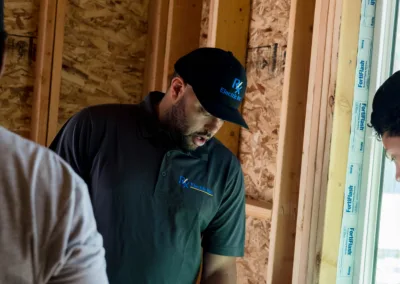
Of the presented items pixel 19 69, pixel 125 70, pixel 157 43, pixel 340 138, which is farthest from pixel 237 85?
pixel 19 69

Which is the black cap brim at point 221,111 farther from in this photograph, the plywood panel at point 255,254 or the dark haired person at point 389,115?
the plywood panel at point 255,254

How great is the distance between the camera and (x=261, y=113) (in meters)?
2.45

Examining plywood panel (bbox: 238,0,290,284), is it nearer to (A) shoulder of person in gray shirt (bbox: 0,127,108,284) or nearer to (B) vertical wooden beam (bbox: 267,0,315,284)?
(B) vertical wooden beam (bbox: 267,0,315,284)

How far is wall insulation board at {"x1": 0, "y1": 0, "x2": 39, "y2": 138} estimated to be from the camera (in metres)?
2.86

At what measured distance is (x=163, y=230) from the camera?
168 centimetres

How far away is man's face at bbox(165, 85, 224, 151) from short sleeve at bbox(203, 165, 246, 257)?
0.20 m

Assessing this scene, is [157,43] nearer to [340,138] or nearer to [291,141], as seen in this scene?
[291,141]

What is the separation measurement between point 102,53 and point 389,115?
7.44 ft

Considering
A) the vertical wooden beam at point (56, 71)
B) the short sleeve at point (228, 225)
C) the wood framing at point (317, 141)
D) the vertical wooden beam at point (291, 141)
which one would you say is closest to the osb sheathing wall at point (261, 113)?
the vertical wooden beam at point (291, 141)

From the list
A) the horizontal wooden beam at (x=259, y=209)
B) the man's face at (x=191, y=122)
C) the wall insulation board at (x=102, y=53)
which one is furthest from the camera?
the wall insulation board at (x=102, y=53)

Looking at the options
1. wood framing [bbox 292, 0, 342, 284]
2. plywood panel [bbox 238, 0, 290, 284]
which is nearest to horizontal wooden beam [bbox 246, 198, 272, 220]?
plywood panel [bbox 238, 0, 290, 284]

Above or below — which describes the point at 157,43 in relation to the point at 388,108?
above

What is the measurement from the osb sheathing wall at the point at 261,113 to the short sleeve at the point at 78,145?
1.00 meters

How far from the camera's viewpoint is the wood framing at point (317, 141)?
187 cm
